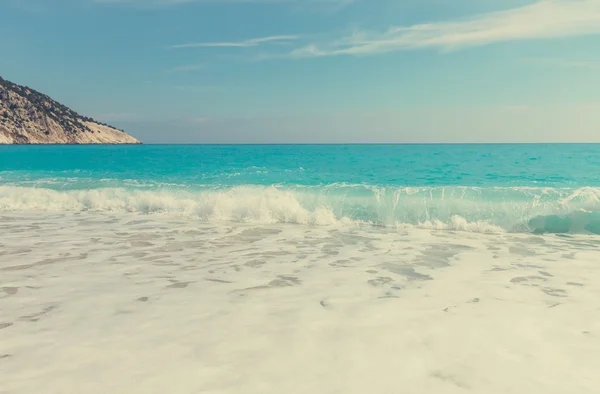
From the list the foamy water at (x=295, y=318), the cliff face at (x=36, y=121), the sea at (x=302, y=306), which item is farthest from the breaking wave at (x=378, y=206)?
the cliff face at (x=36, y=121)

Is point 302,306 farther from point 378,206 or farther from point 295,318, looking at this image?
point 378,206

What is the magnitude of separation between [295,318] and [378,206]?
9.35m

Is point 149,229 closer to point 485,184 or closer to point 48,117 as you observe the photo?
point 485,184

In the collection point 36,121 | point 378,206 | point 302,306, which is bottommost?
point 302,306

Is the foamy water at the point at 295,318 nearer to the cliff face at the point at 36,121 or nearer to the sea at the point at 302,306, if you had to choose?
the sea at the point at 302,306

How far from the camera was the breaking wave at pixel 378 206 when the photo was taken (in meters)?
11.8

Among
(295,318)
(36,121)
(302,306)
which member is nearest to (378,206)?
(302,306)

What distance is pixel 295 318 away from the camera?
4715 millimetres

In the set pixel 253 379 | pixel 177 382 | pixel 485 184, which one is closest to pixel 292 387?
pixel 253 379

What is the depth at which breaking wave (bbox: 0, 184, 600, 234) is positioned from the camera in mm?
11758

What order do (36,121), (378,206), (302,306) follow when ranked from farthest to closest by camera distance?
(36,121) < (378,206) < (302,306)

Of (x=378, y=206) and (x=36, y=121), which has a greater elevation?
(x=36, y=121)

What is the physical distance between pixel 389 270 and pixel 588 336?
296 centimetres

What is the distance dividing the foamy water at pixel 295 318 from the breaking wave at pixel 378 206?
3087mm
